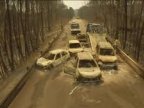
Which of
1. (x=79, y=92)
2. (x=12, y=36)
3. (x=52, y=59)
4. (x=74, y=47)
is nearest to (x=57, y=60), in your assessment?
(x=52, y=59)

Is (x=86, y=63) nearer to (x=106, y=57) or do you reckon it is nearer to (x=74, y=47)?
(x=106, y=57)

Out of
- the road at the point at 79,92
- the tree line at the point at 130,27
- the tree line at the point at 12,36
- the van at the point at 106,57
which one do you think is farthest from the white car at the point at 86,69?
the tree line at the point at 130,27

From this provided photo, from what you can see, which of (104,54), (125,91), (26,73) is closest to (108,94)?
(125,91)

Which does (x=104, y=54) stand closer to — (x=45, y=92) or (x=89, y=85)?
(x=89, y=85)

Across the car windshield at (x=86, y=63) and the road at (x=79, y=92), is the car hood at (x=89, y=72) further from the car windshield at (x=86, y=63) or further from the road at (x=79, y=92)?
the car windshield at (x=86, y=63)

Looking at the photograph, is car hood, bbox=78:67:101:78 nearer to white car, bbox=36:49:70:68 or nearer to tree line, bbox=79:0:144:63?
white car, bbox=36:49:70:68
